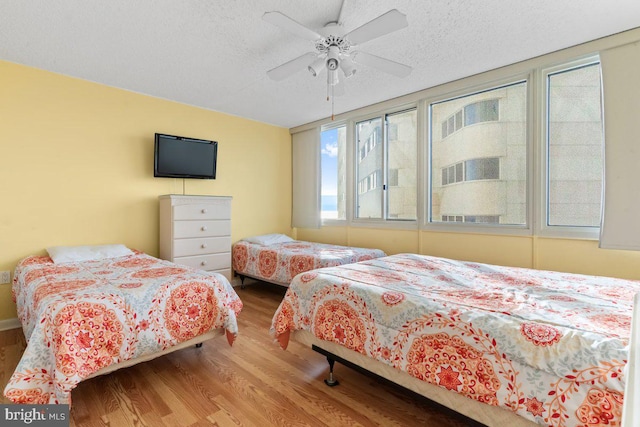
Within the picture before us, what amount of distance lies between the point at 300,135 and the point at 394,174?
1.75 m

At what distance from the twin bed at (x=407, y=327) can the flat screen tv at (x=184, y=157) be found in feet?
4.54

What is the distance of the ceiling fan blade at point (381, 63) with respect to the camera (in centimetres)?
226

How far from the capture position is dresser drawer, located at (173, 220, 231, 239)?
3424 millimetres

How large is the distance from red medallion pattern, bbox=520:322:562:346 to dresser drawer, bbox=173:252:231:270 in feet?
10.4

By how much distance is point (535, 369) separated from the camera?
3.79ft

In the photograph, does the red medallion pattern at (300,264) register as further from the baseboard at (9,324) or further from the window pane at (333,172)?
the baseboard at (9,324)

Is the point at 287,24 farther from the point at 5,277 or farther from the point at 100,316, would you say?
the point at 5,277

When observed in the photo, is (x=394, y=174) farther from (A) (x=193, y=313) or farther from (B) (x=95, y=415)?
(B) (x=95, y=415)

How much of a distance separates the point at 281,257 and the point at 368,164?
1.66 m

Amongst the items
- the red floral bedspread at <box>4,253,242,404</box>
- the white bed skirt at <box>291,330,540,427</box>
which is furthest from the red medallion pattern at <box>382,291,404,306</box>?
the red floral bedspread at <box>4,253,242,404</box>

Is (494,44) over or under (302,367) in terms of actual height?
over

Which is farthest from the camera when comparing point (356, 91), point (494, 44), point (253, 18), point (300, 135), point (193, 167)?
point (300, 135)

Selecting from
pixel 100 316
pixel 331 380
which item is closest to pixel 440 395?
pixel 331 380

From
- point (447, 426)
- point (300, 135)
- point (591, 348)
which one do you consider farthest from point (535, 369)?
point (300, 135)
